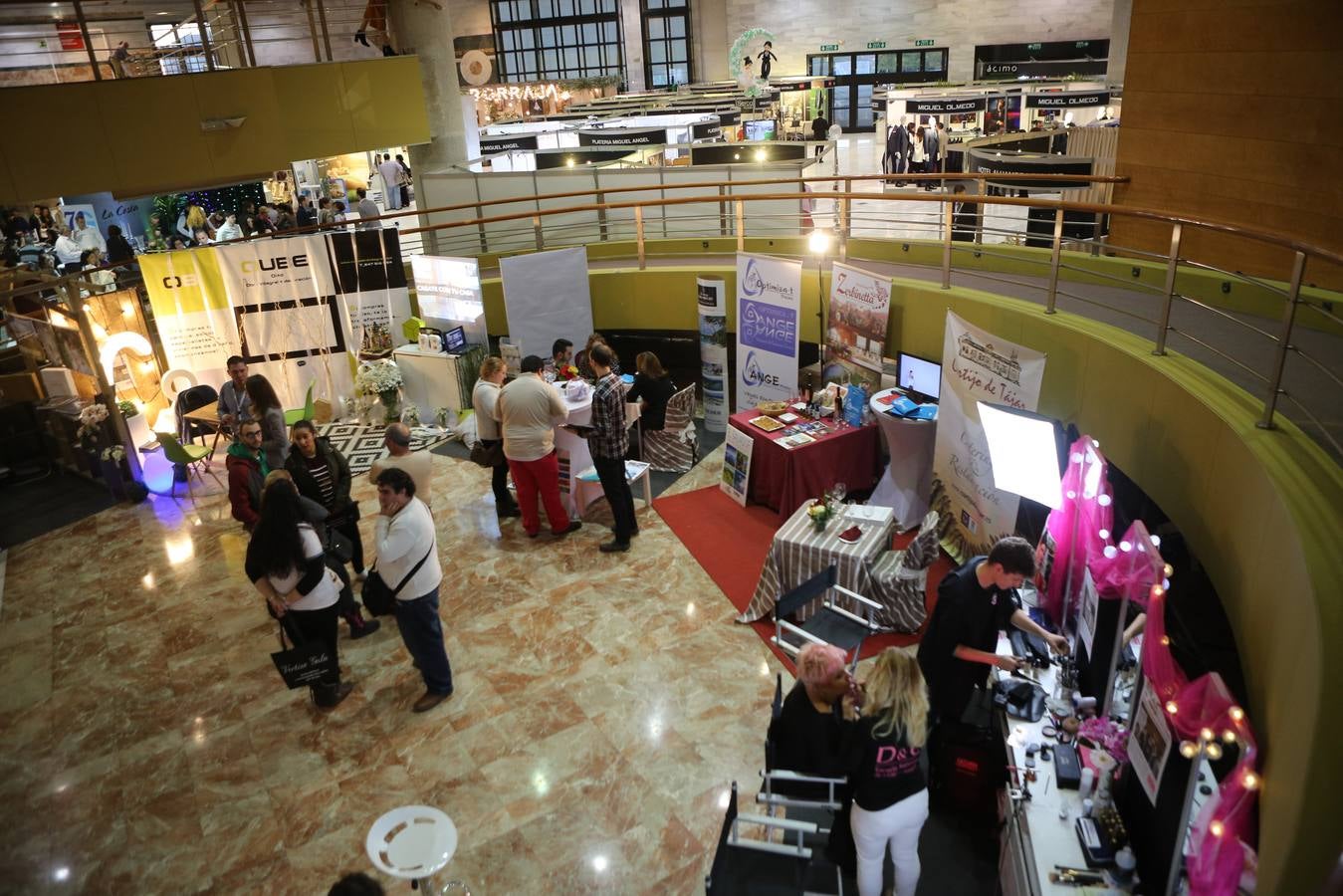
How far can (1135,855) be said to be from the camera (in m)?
2.99

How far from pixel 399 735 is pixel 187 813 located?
3.58ft

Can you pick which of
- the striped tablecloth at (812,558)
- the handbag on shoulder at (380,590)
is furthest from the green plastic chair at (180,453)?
the striped tablecloth at (812,558)

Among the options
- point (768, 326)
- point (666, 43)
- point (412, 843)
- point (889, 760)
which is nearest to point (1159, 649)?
point (889, 760)

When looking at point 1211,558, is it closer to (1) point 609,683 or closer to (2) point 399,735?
(1) point 609,683

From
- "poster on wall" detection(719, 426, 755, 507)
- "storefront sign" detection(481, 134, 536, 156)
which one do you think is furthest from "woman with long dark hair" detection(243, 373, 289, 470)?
"storefront sign" detection(481, 134, 536, 156)

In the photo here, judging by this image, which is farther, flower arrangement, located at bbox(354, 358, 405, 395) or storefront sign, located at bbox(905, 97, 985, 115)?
storefront sign, located at bbox(905, 97, 985, 115)

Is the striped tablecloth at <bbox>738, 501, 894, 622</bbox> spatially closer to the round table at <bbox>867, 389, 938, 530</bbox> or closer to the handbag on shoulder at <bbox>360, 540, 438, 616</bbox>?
the round table at <bbox>867, 389, 938, 530</bbox>

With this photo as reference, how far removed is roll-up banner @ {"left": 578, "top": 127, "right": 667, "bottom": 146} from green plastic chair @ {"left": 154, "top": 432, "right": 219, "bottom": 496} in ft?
31.1

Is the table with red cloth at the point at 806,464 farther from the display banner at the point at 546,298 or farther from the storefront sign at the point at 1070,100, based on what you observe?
the storefront sign at the point at 1070,100

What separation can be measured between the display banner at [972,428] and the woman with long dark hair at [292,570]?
13.6ft

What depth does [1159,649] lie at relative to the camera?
2.95 m

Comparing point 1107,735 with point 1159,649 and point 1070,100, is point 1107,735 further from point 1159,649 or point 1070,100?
point 1070,100

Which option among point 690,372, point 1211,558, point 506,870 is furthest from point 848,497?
point 506,870

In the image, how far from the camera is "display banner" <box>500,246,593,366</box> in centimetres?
898
